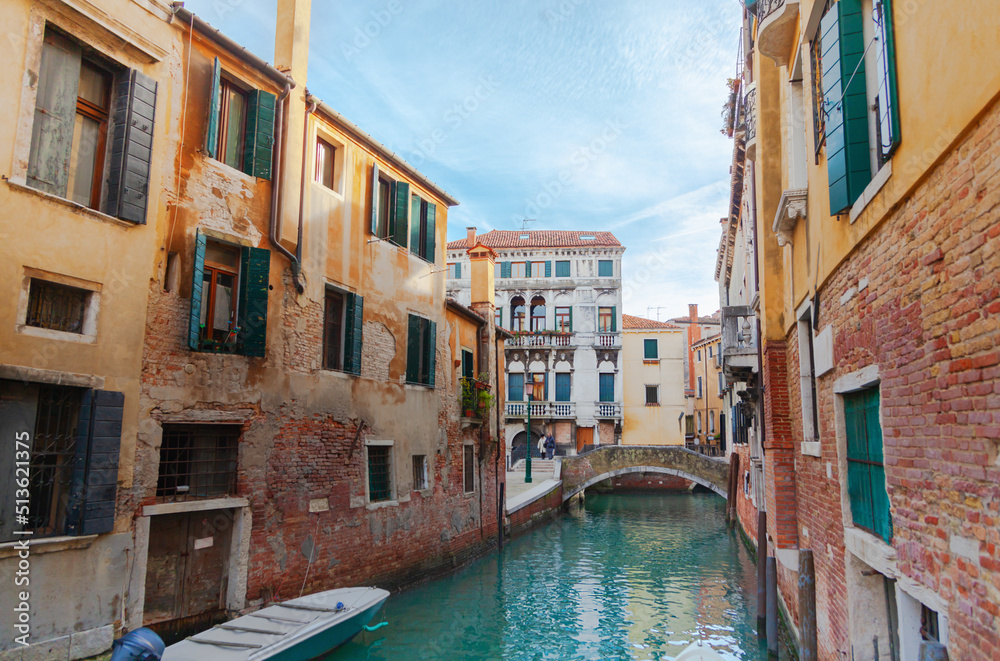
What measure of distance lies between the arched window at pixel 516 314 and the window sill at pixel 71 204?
27.9 meters

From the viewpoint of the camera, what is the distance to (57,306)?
674 cm

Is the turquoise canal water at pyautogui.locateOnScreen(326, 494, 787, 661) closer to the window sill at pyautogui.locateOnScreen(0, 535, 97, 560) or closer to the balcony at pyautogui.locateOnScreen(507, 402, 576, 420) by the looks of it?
the window sill at pyautogui.locateOnScreen(0, 535, 97, 560)

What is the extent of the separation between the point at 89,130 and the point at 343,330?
464cm

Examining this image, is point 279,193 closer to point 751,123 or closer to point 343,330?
point 343,330

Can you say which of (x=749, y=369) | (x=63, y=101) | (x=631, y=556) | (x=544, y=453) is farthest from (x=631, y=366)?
(x=63, y=101)

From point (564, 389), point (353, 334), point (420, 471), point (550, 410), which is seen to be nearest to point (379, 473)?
point (420, 471)

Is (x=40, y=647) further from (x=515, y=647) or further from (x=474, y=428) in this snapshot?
(x=474, y=428)

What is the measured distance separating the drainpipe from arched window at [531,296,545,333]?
25.0 meters

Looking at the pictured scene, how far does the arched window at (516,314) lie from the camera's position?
34781mm

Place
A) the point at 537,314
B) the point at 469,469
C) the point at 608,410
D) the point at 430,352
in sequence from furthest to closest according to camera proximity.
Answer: the point at 537,314 < the point at 608,410 < the point at 469,469 < the point at 430,352

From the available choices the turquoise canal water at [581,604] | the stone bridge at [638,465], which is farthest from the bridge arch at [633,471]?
the turquoise canal water at [581,604]

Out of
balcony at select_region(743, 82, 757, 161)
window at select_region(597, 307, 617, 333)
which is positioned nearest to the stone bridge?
window at select_region(597, 307, 617, 333)

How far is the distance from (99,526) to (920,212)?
7385 mm

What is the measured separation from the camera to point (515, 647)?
9.96 metres
